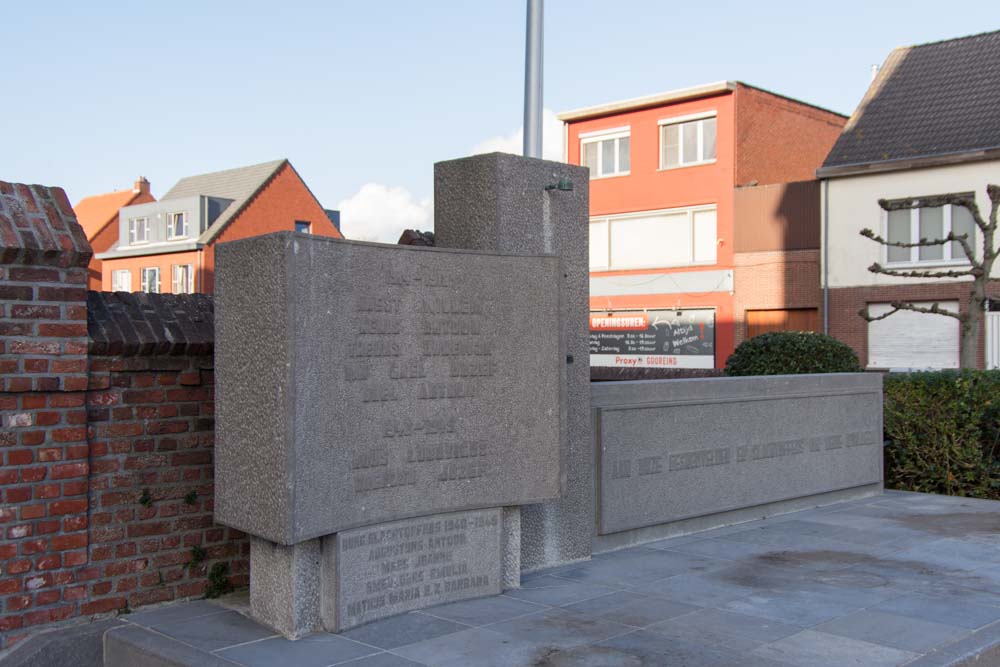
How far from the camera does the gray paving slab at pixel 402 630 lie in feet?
17.5

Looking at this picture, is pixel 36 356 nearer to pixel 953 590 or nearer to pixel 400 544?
pixel 400 544

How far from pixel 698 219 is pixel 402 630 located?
32.1m

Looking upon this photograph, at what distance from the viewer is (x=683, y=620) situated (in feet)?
18.8

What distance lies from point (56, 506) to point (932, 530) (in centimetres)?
695

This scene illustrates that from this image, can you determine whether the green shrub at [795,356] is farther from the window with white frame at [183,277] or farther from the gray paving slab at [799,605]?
the window with white frame at [183,277]

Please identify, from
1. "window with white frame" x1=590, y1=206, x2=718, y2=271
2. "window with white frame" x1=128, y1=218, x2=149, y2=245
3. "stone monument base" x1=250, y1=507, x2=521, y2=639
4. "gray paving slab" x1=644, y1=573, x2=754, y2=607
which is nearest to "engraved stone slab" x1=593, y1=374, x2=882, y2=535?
"gray paving slab" x1=644, y1=573, x2=754, y2=607

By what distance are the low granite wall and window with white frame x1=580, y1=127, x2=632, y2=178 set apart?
92.9ft

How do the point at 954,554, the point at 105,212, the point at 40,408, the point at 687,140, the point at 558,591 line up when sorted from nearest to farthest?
1. the point at 40,408
2. the point at 558,591
3. the point at 954,554
4. the point at 687,140
5. the point at 105,212

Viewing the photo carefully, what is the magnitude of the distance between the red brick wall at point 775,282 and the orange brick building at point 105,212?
48.0 metres

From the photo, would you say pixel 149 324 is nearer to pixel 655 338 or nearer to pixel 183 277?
pixel 655 338

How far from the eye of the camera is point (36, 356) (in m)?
5.42

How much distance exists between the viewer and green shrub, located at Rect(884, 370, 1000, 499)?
10984 millimetres

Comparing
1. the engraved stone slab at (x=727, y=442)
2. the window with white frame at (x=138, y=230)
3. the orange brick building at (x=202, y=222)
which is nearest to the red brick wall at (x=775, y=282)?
the engraved stone slab at (x=727, y=442)

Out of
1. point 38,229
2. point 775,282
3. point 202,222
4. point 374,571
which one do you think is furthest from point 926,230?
point 202,222
